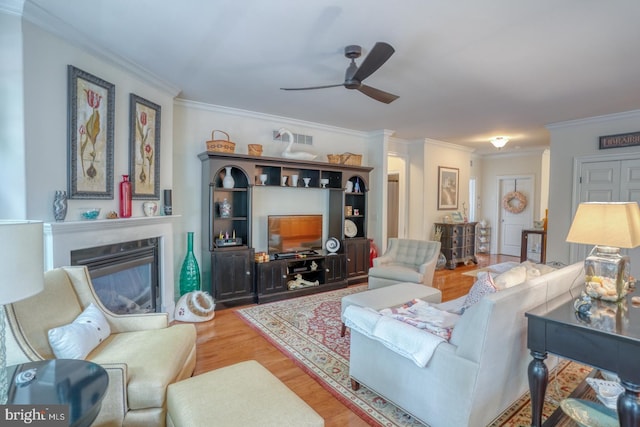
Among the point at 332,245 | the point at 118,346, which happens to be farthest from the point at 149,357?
the point at 332,245

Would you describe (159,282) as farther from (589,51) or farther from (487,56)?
(589,51)

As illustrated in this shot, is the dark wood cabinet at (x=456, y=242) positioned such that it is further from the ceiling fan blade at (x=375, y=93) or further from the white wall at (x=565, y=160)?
the ceiling fan blade at (x=375, y=93)

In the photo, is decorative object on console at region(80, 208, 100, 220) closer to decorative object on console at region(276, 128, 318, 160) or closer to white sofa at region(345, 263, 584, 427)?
white sofa at region(345, 263, 584, 427)

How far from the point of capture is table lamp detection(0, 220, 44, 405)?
1132mm

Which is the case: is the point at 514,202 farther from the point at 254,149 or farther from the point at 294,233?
the point at 254,149

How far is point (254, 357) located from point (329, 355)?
664 millimetres

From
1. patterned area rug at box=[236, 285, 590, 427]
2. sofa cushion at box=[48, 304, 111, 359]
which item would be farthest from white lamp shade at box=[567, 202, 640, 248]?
sofa cushion at box=[48, 304, 111, 359]

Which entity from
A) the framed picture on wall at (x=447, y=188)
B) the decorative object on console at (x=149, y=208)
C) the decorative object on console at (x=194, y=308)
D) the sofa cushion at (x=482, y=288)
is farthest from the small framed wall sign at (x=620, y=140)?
the decorative object on console at (x=149, y=208)

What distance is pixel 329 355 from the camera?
2932mm

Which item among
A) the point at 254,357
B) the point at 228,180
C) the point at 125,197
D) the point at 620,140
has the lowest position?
the point at 254,357

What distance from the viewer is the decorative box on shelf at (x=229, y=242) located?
14.1 feet

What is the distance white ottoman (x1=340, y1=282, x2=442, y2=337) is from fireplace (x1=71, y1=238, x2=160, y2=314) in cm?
204

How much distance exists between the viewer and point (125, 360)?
187 cm

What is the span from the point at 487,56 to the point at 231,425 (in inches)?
127
